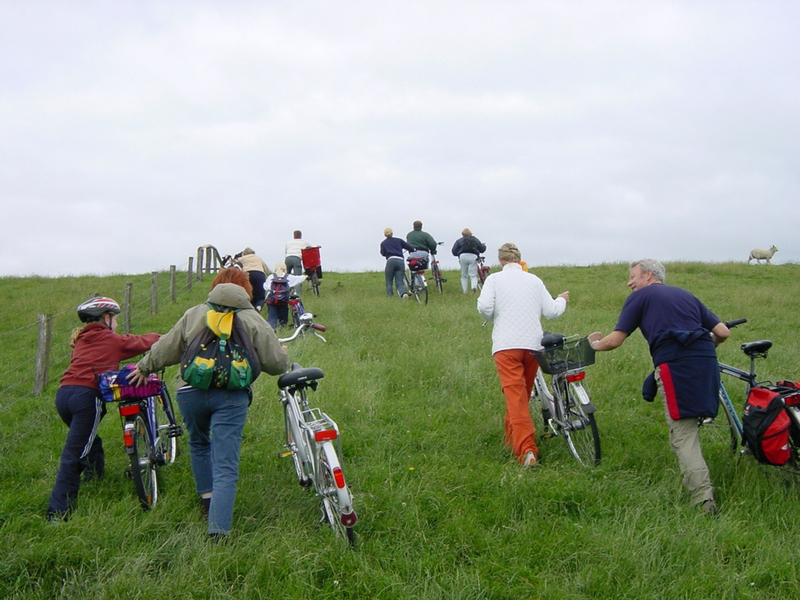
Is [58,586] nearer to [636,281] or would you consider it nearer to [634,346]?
[636,281]

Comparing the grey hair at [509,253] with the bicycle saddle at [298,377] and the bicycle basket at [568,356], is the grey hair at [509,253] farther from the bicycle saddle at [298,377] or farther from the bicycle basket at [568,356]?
the bicycle saddle at [298,377]

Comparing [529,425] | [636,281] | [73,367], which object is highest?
[636,281]

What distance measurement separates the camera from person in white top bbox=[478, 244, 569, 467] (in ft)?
19.7

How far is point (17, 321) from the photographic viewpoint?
1525cm

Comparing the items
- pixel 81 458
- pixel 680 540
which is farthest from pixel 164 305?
pixel 680 540

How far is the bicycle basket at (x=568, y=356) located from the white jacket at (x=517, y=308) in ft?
0.79

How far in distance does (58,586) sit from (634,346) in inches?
358

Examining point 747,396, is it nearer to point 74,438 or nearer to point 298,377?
point 298,377

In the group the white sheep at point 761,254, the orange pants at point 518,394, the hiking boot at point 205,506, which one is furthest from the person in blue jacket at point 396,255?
the white sheep at point 761,254

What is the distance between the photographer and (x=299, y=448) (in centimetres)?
486

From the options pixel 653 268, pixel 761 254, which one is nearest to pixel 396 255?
pixel 653 268

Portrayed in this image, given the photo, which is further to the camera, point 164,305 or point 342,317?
point 164,305

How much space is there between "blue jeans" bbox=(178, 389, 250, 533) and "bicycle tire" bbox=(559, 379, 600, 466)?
2.86 m

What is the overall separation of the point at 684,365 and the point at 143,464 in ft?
13.6
